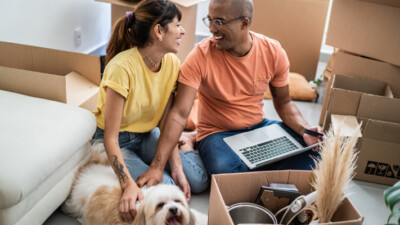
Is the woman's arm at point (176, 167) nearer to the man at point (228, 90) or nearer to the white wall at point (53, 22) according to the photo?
the man at point (228, 90)

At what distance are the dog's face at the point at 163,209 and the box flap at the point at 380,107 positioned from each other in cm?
131

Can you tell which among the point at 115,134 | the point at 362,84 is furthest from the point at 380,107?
the point at 115,134

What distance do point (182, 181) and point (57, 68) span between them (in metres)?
0.93

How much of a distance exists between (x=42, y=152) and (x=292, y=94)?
2.20 meters

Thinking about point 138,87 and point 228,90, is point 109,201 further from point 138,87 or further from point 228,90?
point 228,90

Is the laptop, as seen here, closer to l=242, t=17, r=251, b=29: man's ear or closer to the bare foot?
the bare foot

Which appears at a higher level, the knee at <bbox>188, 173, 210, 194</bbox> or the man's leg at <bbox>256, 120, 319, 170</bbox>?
the man's leg at <bbox>256, 120, 319, 170</bbox>

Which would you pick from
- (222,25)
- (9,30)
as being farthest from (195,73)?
(9,30)

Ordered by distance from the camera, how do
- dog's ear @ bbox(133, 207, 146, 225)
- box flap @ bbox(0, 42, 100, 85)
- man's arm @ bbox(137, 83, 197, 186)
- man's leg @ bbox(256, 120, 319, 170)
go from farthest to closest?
box flap @ bbox(0, 42, 100, 85)
man's leg @ bbox(256, 120, 319, 170)
man's arm @ bbox(137, 83, 197, 186)
dog's ear @ bbox(133, 207, 146, 225)

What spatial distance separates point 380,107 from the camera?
2025 millimetres

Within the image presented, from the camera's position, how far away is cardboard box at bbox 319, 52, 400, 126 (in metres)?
2.35

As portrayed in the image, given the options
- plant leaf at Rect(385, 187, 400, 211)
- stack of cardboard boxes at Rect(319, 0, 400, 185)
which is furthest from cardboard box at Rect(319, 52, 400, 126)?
plant leaf at Rect(385, 187, 400, 211)

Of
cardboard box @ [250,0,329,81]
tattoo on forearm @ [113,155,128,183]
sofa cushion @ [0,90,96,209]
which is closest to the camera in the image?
sofa cushion @ [0,90,96,209]

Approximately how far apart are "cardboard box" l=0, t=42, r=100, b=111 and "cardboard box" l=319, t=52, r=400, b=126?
1.60 metres
